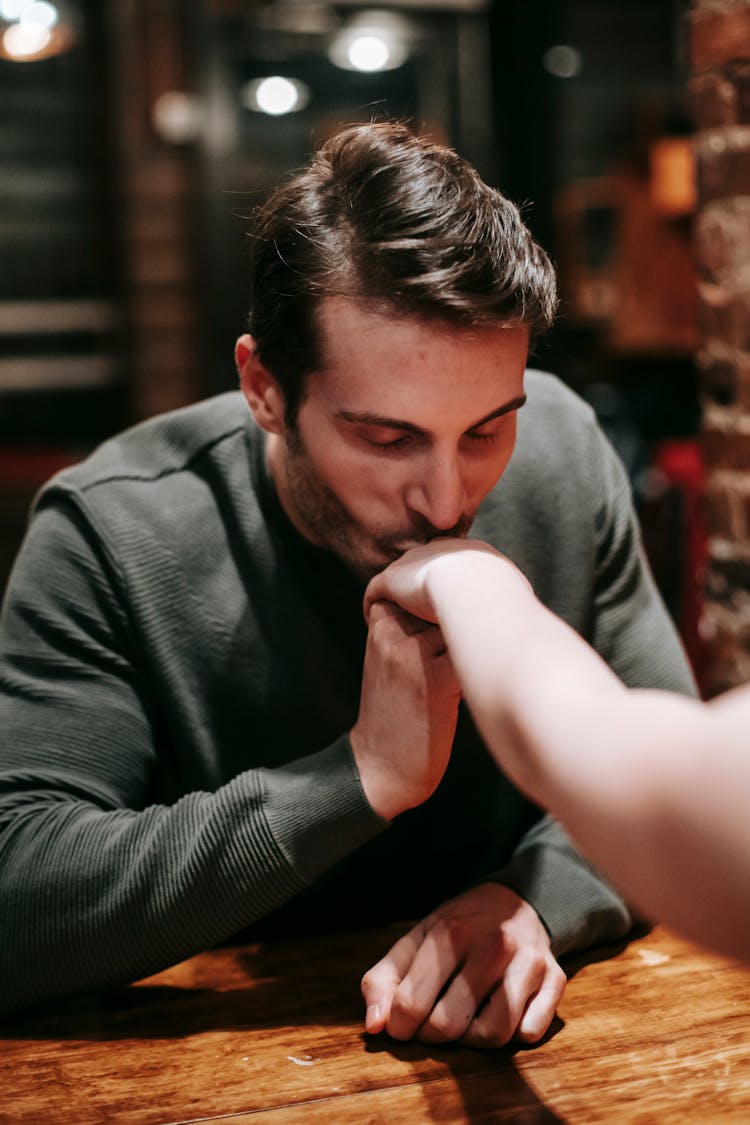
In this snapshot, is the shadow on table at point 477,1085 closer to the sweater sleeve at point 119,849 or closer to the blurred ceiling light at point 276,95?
the sweater sleeve at point 119,849

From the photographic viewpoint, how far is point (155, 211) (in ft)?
17.3

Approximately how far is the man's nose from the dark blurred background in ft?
12.9

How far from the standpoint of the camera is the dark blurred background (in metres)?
5.09

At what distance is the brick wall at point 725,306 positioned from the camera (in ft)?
5.37

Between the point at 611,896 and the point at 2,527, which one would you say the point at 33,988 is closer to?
the point at 611,896

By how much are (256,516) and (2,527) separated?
3.43m

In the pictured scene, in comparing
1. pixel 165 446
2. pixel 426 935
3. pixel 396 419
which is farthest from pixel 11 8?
pixel 426 935

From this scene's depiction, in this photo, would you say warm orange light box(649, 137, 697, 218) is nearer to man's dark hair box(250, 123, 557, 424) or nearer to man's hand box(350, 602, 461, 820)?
man's dark hair box(250, 123, 557, 424)

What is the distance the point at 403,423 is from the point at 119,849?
45 centimetres

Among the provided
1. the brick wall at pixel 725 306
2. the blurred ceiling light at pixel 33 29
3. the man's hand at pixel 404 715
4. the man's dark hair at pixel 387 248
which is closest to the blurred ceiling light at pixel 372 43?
the blurred ceiling light at pixel 33 29

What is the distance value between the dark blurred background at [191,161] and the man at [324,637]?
12.0 feet

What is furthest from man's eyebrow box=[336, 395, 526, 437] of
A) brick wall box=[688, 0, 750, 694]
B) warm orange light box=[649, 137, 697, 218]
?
warm orange light box=[649, 137, 697, 218]

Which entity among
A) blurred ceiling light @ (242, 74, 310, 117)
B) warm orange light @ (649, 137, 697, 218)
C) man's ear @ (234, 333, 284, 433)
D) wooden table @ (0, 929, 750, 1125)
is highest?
blurred ceiling light @ (242, 74, 310, 117)

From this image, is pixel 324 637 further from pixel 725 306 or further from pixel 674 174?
pixel 674 174
